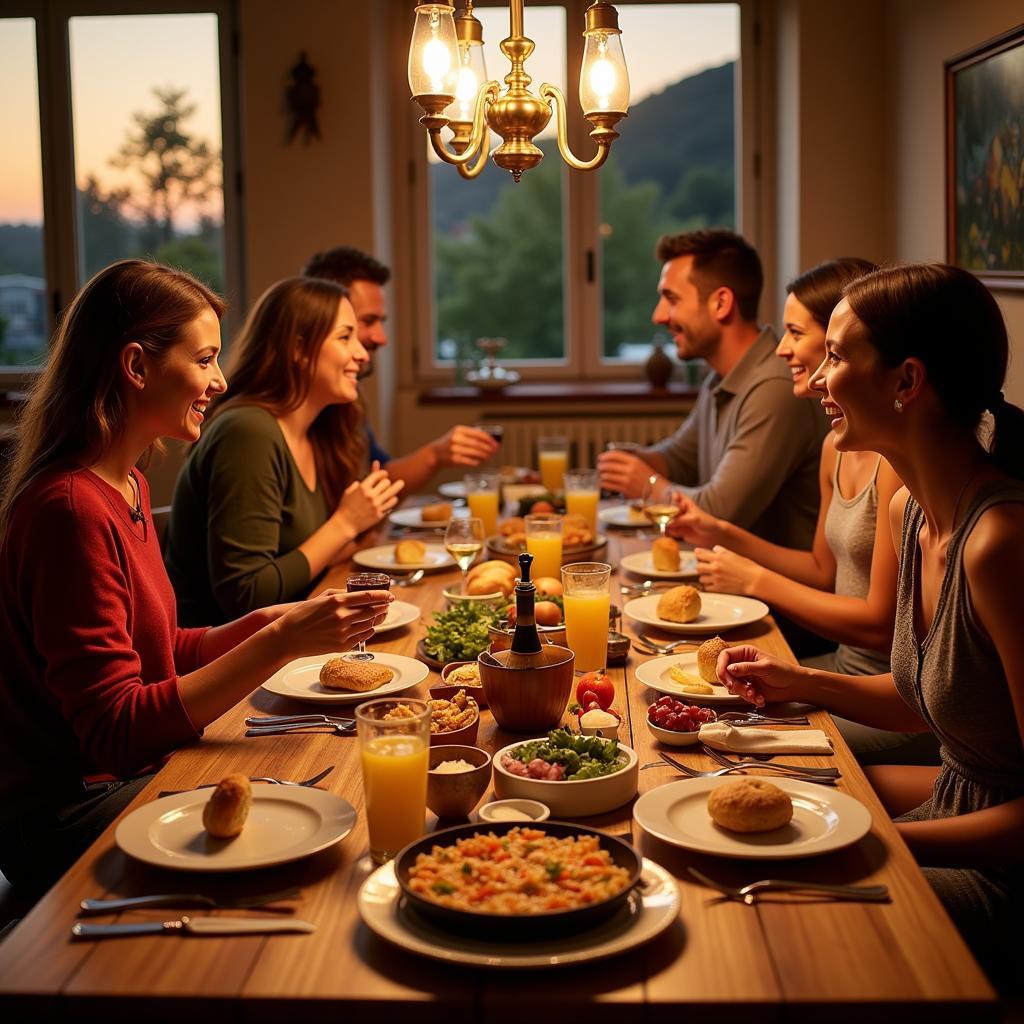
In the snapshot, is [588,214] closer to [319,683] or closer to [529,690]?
[319,683]

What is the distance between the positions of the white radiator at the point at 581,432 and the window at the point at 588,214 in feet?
1.26

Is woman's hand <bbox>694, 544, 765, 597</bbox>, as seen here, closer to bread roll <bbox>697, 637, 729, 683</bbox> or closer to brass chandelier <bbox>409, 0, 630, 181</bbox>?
bread roll <bbox>697, 637, 729, 683</bbox>

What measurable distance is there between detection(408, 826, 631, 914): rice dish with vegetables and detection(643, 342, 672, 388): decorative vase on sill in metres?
4.34

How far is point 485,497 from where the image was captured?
125 inches

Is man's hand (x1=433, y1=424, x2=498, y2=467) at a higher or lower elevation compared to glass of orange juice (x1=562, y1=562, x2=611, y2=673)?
higher

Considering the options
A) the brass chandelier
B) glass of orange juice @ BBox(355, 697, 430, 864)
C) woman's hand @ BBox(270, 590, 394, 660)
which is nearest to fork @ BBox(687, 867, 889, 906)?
glass of orange juice @ BBox(355, 697, 430, 864)

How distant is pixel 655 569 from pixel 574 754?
1.28m

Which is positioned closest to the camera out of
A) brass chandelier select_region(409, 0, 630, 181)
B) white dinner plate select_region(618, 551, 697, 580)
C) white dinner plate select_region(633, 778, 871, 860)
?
white dinner plate select_region(633, 778, 871, 860)

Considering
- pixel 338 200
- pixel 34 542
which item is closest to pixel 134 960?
pixel 34 542

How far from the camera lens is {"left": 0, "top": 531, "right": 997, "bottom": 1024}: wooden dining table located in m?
1.00

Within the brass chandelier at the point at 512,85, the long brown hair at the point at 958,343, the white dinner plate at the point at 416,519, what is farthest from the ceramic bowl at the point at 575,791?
the white dinner plate at the point at 416,519

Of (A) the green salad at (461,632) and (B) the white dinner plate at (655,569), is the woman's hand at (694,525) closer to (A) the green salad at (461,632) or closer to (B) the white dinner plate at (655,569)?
(B) the white dinner plate at (655,569)

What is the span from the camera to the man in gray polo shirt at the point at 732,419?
10.1 ft

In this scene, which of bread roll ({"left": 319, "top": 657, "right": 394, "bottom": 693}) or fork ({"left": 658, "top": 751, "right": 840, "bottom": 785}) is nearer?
fork ({"left": 658, "top": 751, "right": 840, "bottom": 785})
